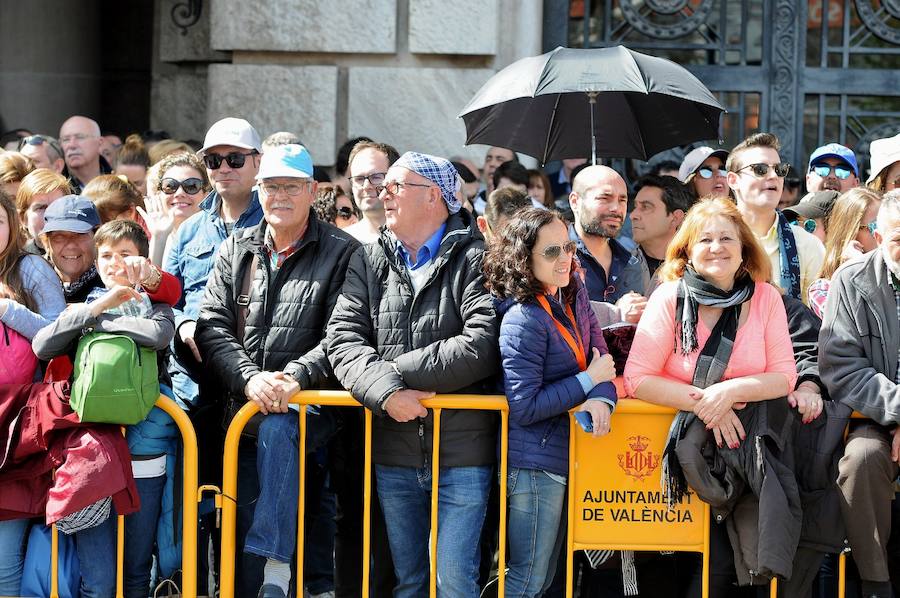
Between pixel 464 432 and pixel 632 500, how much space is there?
0.68 metres

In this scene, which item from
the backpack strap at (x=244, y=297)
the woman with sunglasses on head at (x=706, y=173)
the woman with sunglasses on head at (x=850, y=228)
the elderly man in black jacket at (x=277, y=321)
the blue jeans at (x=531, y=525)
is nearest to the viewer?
the blue jeans at (x=531, y=525)

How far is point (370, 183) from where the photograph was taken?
5.96 meters

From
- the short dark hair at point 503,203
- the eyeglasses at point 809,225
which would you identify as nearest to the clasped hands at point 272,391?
the short dark hair at point 503,203

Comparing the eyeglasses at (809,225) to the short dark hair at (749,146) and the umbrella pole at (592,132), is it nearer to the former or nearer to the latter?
the short dark hair at (749,146)

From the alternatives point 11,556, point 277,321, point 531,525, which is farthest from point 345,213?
point 11,556

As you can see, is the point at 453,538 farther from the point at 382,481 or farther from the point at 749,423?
the point at 749,423

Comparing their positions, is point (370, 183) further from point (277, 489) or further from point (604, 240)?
point (277, 489)

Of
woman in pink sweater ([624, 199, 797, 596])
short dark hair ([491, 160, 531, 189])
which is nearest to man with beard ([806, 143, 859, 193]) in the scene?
short dark hair ([491, 160, 531, 189])

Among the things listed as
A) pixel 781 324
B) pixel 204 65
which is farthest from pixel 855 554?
pixel 204 65

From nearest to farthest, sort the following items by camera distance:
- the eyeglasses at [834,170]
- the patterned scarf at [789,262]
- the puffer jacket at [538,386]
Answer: the puffer jacket at [538,386]
the patterned scarf at [789,262]
the eyeglasses at [834,170]

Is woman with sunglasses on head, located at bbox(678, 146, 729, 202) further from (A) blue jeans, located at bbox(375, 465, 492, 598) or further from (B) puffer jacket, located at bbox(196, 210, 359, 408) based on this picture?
(A) blue jeans, located at bbox(375, 465, 492, 598)

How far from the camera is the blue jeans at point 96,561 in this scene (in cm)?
489

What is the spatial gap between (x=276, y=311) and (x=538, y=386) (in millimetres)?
1124

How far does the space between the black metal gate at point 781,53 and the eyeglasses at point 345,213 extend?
8.95 ft
